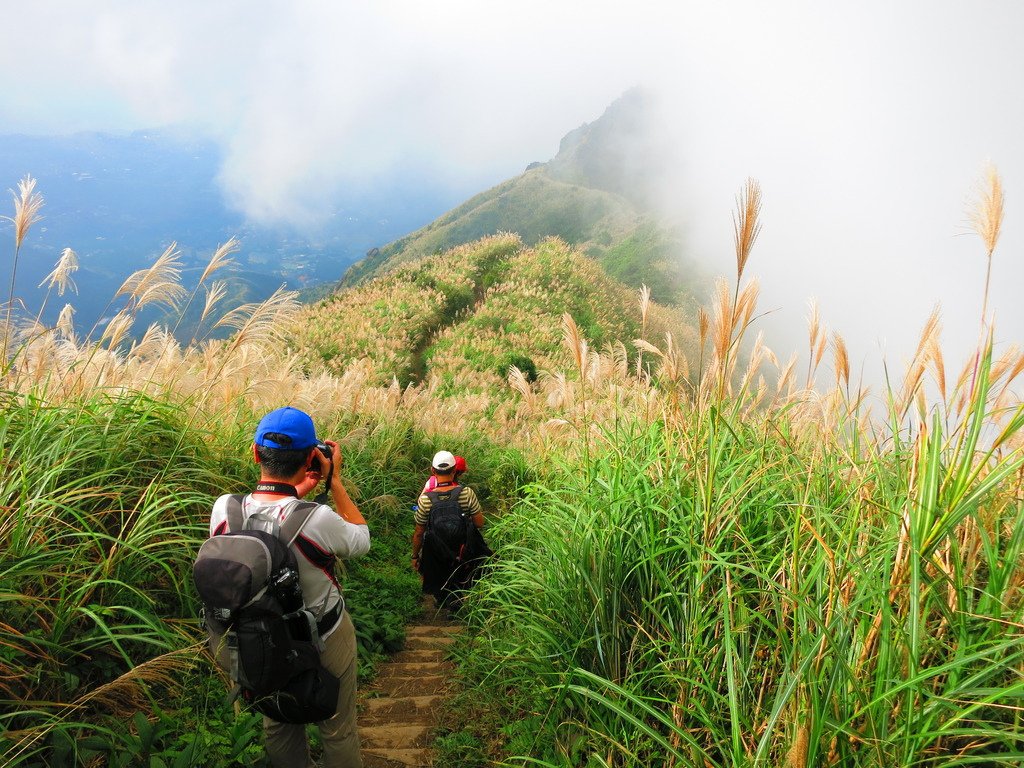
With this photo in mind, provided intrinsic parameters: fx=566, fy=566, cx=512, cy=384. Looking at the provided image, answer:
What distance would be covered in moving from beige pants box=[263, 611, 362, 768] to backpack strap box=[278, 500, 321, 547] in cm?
62

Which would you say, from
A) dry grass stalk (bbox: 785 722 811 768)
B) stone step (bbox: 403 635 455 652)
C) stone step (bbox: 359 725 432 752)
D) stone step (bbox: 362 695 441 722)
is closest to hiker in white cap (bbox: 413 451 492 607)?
stone step (bbox: 403 635 455 652)

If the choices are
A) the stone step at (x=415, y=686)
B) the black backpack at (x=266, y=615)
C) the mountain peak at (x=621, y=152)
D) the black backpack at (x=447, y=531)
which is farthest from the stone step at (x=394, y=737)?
the mountain peak at (x=621, y=152)

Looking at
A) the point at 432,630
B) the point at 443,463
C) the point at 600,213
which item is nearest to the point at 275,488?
the point at 443,463

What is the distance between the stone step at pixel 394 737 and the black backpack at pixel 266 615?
3.67 feet

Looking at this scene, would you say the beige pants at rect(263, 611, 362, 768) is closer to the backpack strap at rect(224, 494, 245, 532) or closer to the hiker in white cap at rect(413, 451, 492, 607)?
the backpack strap at rect(224, 494, 245, 532)

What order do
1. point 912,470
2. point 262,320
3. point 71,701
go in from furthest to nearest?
1. point 262,320
2. point 71,701
3. point 912,470

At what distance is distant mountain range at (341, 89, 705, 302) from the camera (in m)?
56.5

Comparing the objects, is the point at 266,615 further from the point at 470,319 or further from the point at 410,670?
the point at 470,319

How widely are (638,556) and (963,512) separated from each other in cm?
166

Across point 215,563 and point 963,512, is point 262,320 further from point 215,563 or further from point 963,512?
point 963,512

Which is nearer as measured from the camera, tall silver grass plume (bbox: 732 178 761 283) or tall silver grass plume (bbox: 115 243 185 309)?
tall silver grass plume (bbox: 732 178 761 283)

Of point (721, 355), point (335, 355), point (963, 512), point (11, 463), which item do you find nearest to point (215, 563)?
point (11, 463)

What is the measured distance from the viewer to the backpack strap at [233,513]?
2.42 meters

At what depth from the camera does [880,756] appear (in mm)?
1610
